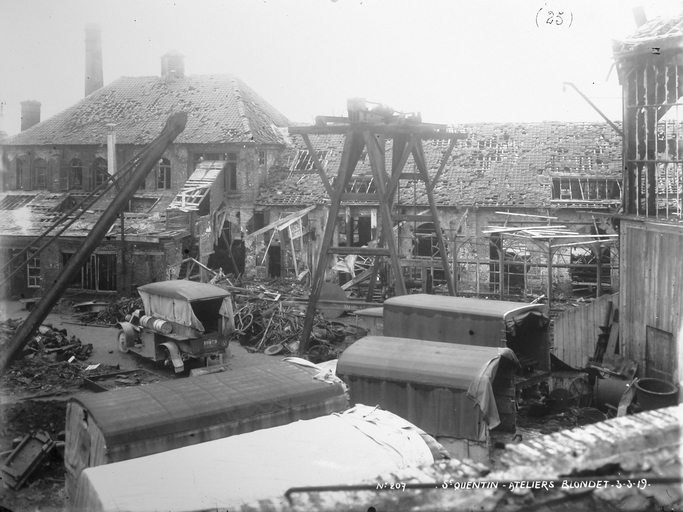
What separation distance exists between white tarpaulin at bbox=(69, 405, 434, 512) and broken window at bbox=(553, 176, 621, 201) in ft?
62.7

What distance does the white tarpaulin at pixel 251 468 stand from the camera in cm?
494

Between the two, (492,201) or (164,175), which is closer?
(492,201)

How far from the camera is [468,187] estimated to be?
81.9ft

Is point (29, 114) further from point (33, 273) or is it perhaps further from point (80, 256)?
point (80, 256)

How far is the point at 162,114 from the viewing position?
2883 centimetres

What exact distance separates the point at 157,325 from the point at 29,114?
20519mm

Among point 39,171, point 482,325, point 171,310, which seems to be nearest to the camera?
point 482,325

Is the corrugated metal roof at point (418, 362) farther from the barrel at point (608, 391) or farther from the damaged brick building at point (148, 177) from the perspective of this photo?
the damaged brick building at point (148, 177)

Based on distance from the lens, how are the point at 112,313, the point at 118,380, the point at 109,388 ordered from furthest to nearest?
the point at 112,313, the point at 118,380, the point at 109,388

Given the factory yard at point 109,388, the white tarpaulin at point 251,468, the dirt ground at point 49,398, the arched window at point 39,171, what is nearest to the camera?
the factory yard at point 109,388

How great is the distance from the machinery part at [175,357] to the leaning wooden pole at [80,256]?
356 cm

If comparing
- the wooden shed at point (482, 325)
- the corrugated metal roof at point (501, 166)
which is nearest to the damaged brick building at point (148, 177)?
the corrugated metal roof at point (501, 166)


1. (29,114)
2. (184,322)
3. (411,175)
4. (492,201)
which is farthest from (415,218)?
(29,114)

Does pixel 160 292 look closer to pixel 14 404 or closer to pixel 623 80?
pixel 14 404
